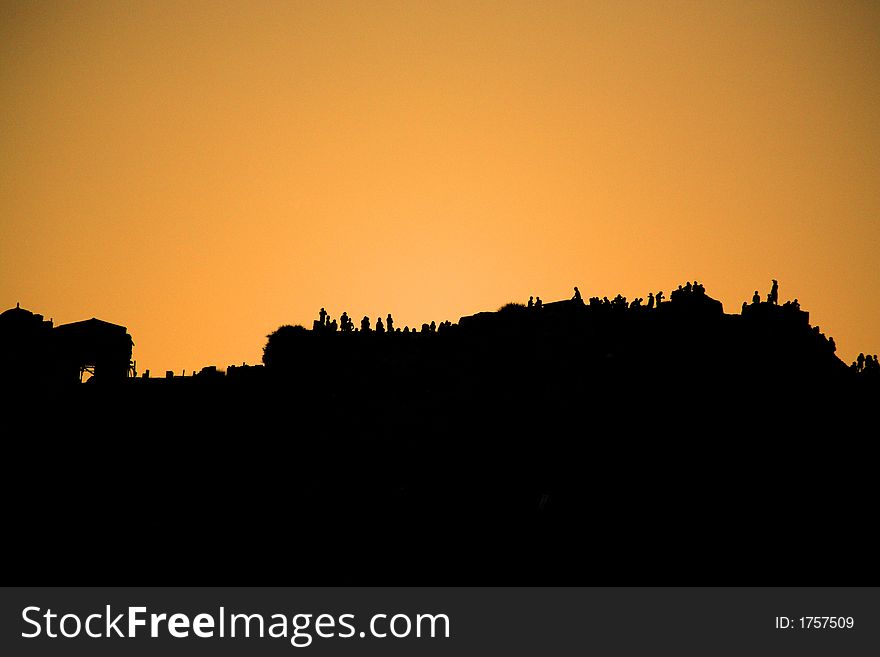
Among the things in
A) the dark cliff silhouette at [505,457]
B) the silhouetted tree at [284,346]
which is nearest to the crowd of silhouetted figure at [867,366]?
the dark cliff silhouette at [505,457]

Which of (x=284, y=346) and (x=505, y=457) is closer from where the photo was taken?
(x=505, y=457)

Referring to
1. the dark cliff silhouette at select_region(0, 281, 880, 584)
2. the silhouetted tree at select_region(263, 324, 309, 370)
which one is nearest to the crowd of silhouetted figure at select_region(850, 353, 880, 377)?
the dark cliff silhouette at select_region(0, 281, 880, 584)

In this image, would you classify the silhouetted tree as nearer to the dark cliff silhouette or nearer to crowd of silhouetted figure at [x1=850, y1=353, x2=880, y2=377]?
the dark cliff silhouette

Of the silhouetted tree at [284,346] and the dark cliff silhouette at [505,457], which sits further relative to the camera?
the silhouetted tree at [284,346]

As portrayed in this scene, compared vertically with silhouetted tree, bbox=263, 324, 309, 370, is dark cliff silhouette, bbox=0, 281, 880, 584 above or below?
below

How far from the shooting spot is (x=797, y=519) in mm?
42688

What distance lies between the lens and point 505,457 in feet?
159

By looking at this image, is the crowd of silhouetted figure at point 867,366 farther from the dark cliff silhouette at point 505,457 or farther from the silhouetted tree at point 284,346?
the silhouetted tree at point 284,346

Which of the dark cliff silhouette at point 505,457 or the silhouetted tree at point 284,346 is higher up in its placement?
the silhouetted tree at point 284,346

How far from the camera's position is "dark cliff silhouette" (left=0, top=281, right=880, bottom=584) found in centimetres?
4178

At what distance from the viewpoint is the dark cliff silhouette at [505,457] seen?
137 ft

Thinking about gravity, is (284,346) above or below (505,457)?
above

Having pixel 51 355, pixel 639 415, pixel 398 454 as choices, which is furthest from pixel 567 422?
pixel 51 355
